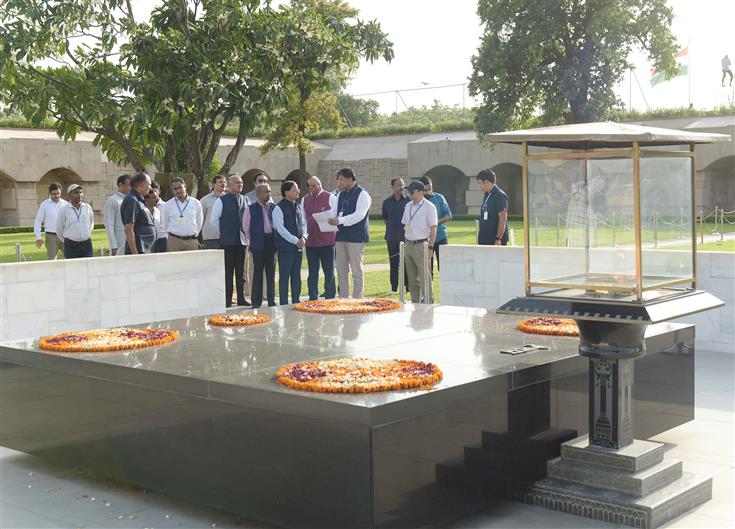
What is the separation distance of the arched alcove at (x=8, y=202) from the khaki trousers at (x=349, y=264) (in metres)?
24.6

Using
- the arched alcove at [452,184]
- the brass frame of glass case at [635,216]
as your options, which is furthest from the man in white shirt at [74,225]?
the arched alcove at [452,184]

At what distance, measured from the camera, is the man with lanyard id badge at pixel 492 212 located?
1141 centimetres

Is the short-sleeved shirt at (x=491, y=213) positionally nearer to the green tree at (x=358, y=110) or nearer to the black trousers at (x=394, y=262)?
the black trousers at (x=394, y=262)

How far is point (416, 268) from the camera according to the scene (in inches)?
451

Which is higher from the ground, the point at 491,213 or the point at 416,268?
the point at 491,213

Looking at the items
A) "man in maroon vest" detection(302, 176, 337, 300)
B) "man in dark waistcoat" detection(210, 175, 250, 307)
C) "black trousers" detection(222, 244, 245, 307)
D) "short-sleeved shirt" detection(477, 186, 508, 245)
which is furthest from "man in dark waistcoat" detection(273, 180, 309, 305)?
"short-sleeved shirt" detection(477, 186, 508, 245)

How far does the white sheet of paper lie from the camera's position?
11.8 meters

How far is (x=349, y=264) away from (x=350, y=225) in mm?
615

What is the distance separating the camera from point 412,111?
50.6 m

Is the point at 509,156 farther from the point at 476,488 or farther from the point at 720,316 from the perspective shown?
the point at 476,488

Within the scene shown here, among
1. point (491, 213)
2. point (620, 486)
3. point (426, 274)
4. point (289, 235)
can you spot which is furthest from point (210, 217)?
point (620, 486)

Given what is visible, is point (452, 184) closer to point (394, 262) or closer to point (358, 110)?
point (358, 110)

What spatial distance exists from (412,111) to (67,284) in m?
42.4

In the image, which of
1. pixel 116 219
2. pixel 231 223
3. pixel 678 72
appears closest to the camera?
pixel 116 219
